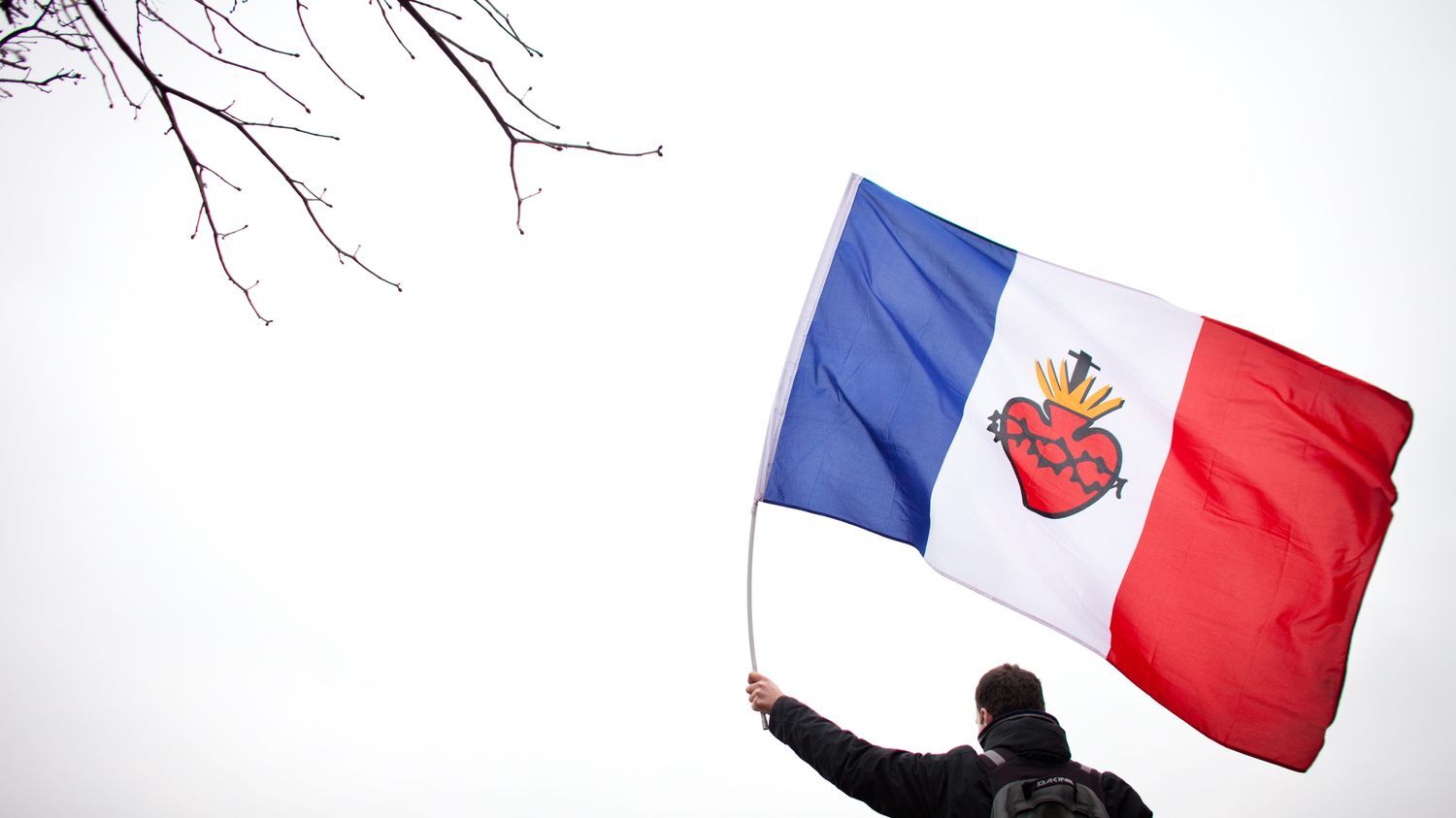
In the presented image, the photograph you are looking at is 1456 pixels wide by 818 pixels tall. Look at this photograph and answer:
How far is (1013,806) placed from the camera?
3273 mm

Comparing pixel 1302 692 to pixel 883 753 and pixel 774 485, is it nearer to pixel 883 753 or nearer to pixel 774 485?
pixel 883 753

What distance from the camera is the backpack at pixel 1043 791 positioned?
128 inches

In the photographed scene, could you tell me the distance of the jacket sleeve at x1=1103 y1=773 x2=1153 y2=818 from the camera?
11.5 ft

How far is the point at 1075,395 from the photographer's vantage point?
557 centimetres

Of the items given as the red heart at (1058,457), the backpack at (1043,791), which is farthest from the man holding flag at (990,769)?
the red heart at (1058,457)

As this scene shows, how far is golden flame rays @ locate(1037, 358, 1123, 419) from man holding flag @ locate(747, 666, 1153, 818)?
2018 millimetres

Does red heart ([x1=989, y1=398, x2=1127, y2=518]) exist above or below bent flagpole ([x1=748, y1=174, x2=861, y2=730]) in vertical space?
below

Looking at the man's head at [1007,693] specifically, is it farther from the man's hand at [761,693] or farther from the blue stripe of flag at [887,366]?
the blue stripe of flag at [887,366]

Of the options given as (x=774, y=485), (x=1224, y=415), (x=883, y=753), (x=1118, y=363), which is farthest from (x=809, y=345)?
(x=883, y=753)

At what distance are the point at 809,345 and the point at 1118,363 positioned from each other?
168 centimetres

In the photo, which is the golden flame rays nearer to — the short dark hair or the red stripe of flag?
the red stripe of flag

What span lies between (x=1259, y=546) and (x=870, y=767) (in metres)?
2.56

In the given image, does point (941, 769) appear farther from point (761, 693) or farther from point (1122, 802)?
point (761, 693)

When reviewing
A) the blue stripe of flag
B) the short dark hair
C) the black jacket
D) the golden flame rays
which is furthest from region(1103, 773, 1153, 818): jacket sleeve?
the golden flame rays
